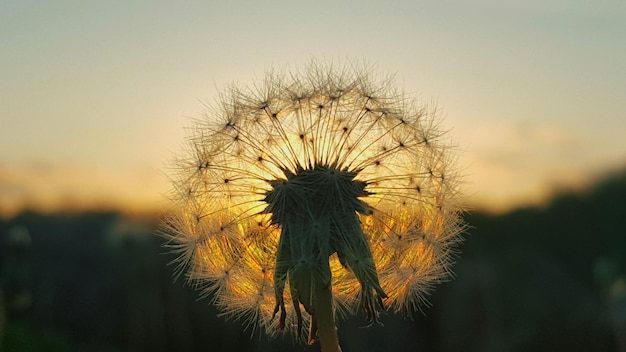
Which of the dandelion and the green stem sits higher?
the dandelion

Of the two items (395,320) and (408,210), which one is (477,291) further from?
(408,210)

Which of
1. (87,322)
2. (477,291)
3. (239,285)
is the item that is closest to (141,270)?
(87,322)

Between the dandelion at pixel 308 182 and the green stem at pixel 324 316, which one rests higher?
the dandelion at pixel 308 182

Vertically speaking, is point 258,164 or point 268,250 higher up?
point 258,164

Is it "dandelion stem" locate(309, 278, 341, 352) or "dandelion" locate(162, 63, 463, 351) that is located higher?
"dandelion" locate(162, 63, 463, 351)
